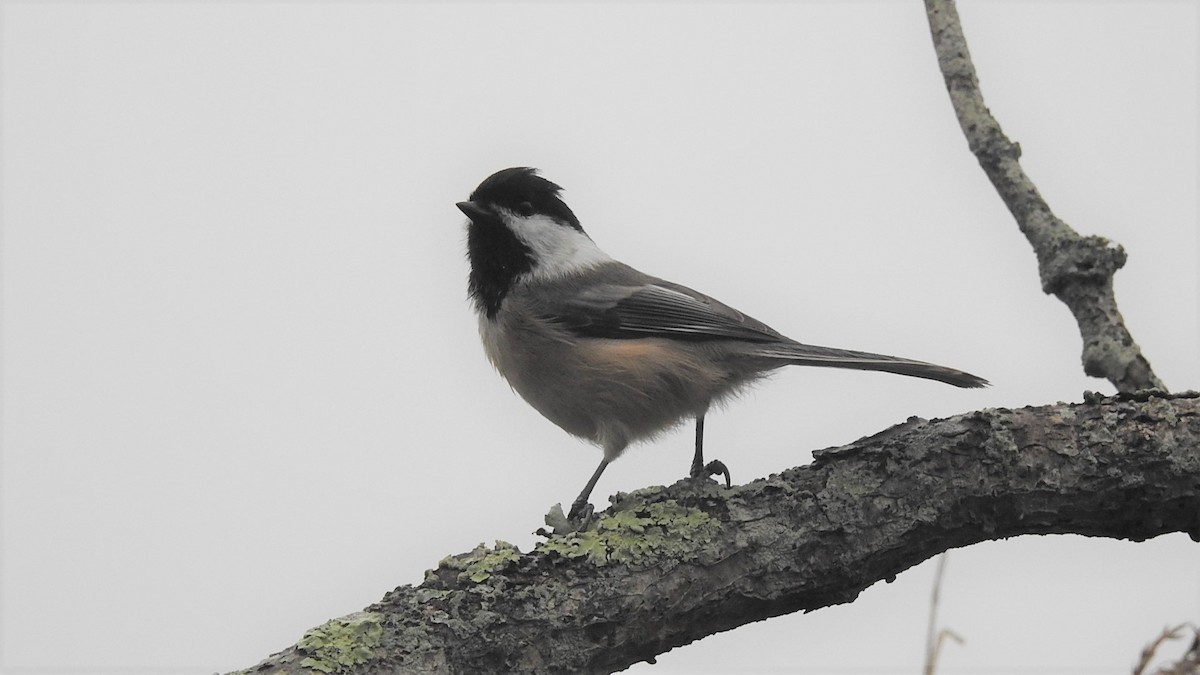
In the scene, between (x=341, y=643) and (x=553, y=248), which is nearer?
(x=341, y=643)

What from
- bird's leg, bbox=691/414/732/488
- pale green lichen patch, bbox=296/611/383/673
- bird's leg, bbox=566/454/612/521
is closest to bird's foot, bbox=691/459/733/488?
bird's leg, bbox=691/414/732/488

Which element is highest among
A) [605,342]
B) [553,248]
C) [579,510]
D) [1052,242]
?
[553,248]

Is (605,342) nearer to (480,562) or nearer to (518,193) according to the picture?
(518,193)

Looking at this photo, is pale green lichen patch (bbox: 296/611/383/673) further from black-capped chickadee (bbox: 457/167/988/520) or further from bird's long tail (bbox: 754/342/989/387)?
bird's long tail (bbox: 754/342/989/387)

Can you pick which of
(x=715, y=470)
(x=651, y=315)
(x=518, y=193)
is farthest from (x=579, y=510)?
(x=518, y=193)

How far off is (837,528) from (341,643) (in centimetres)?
147

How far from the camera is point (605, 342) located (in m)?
5.11

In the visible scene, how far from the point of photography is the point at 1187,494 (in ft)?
11.3

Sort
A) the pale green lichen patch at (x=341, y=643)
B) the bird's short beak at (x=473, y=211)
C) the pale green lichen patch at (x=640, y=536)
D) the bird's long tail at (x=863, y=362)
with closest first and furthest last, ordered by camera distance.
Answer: the pale green lichen patch at (x=341, y=643), the pale green lichen patch at (x=640, y=536), the bird's long tail at (x=863, y=362), the bird's short beak at (x=473, y=211)

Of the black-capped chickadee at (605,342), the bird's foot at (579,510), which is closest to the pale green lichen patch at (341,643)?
the bird's foot at (579,510)

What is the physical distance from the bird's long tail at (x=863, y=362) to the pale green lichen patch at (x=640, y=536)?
1223 mm

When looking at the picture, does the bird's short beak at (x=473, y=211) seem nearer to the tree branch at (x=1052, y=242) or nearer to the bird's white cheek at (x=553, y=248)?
the bird's white cheek at (x=553, y=248)

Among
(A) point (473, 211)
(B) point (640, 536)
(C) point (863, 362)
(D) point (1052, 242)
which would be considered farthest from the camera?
(A) point (473, 211)

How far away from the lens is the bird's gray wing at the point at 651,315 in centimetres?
500
